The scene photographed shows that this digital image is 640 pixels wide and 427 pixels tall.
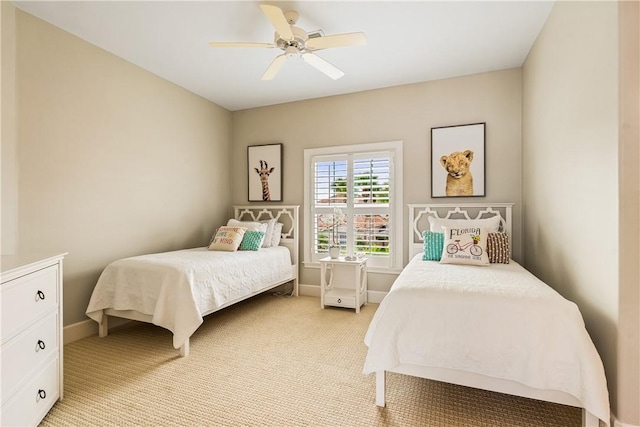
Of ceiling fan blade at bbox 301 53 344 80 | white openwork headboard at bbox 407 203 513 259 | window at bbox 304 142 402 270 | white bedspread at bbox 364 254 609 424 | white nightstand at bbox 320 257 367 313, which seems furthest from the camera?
window at bbox 304 142 402 270

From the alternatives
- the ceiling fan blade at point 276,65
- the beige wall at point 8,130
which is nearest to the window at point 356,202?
the ceiling fan blade at point 276,65

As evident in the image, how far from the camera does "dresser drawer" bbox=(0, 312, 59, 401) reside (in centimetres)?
140

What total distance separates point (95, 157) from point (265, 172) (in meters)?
2.05

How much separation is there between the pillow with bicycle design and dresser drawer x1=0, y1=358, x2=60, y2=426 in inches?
109

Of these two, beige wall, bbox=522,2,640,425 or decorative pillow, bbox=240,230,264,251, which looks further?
decorative pillow, bbox=240,230,264,251

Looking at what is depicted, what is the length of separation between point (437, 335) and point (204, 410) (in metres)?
1.36

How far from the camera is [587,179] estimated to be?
187 cm

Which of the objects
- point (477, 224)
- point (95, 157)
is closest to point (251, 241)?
point (95, 157)

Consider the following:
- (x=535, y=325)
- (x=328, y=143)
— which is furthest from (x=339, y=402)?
(x=328, y=143)

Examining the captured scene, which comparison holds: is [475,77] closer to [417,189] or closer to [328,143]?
[417,189]

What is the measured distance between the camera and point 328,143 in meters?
4.20

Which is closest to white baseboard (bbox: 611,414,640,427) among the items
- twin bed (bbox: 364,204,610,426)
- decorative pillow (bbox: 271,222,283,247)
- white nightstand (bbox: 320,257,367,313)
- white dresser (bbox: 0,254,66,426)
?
twin bed (bbox: 364,204,610,426)

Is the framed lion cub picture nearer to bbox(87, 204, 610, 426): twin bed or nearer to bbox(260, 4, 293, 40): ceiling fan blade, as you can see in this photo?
bbox(87, 204, 610, 426): twin bed

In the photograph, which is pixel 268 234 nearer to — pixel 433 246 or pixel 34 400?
pixel 433 246
